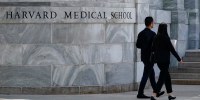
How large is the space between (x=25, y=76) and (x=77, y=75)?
1363 mm

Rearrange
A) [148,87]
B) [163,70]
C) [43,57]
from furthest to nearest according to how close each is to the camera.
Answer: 1. [148,87]
2. [43,57]
3. [163,70]

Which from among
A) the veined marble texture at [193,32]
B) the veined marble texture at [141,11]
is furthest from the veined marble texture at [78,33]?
the veined marble texture at [193,32]

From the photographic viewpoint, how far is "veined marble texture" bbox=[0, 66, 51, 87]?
15641 mm

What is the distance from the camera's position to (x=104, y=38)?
16125 millimetres

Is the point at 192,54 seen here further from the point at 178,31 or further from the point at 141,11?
the point at 141,11

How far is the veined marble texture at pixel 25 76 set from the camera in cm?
1564

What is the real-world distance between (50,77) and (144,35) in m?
2.69

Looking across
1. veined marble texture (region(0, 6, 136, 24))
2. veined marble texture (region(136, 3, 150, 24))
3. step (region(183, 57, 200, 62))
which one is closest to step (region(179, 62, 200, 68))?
step (region(183, 57, 200, 62))

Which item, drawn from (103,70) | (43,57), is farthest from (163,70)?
(43,57)

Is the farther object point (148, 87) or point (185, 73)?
point (185, 73)

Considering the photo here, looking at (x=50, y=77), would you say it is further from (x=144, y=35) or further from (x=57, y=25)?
(x=144, y=35)

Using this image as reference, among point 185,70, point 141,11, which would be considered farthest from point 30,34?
point 185,70

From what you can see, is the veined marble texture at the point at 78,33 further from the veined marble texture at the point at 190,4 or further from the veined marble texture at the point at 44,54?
the veined marble texture at the point at 190,4

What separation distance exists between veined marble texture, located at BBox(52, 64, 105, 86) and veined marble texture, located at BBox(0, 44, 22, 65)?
0.98m
